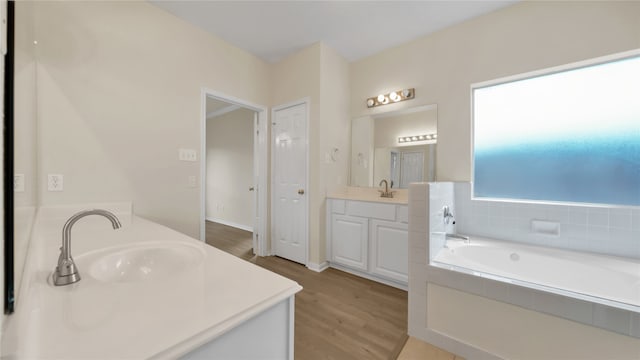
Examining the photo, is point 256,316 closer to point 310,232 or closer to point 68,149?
point 68,149

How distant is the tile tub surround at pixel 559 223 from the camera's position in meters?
1.65

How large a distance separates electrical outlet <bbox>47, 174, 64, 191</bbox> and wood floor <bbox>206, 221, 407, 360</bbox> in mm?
1939

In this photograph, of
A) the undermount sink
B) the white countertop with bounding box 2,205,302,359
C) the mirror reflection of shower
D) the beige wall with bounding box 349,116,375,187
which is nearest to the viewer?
the white countertop with bounding box 2,205,302,359

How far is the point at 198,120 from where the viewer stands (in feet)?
7.80

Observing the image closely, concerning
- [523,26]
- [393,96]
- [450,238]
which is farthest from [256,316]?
[523,26]

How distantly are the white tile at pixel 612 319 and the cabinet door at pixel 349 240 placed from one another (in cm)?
161

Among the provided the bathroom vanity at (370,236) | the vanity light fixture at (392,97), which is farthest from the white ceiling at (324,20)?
the bathroom vanity at (370,236)

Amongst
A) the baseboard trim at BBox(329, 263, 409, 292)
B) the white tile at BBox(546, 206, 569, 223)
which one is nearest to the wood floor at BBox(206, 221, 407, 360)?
the baseboard trim at BBox(329, 263, 409, 292)

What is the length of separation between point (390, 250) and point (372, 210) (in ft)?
1.43

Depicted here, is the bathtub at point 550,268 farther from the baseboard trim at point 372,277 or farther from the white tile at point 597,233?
the baseboard trim at point 372,277

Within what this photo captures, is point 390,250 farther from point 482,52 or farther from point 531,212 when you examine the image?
point 482,52

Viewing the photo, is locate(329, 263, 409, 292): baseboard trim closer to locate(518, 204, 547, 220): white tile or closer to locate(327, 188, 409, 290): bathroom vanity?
locate(327, 188, 409, 290): bathroom vanity

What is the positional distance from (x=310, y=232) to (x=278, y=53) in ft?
7.43

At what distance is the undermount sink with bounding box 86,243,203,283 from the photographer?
37.2 inches
